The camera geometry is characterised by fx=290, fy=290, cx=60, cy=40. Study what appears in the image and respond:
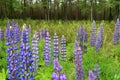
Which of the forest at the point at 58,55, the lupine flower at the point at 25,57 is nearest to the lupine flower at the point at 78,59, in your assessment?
the forest at the point at 58,55

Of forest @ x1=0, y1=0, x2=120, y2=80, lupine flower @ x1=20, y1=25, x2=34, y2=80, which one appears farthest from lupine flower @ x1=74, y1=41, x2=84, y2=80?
lupine flower @ x1=20, y1=25, x2=34, y2=80

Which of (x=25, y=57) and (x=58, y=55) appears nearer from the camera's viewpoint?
(x=25, y=57)

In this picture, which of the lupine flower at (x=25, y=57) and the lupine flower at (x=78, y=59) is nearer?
the lupine flower at (x=78, y=59)

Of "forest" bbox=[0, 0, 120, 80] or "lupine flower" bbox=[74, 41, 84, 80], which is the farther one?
"forest" bbox=[0, 0, 120, 80]

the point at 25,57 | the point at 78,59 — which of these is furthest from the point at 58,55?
the point at 78,59

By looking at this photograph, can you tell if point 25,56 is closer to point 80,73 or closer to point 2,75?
point 2,75

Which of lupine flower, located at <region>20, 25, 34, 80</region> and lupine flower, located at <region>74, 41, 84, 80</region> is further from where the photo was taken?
lupine flower, located at <region>20, 25, 34, 80</region>

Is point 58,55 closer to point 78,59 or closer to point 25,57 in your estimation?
point 25,57

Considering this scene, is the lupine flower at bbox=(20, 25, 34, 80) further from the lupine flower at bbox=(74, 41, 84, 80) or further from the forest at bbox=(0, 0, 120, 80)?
the lupine flower at bbox=(74, 41, 84, 80)

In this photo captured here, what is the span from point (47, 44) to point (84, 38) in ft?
10.9

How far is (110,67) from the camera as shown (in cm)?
570

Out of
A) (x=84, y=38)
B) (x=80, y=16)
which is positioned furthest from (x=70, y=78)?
(x=80, y=16)

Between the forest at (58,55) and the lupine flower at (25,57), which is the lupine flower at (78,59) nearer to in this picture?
the forest at (58,55)

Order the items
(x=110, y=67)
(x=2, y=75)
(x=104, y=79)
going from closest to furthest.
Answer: (x=2, y=75) < (x=104, y=79) < (x=110, y=67)
